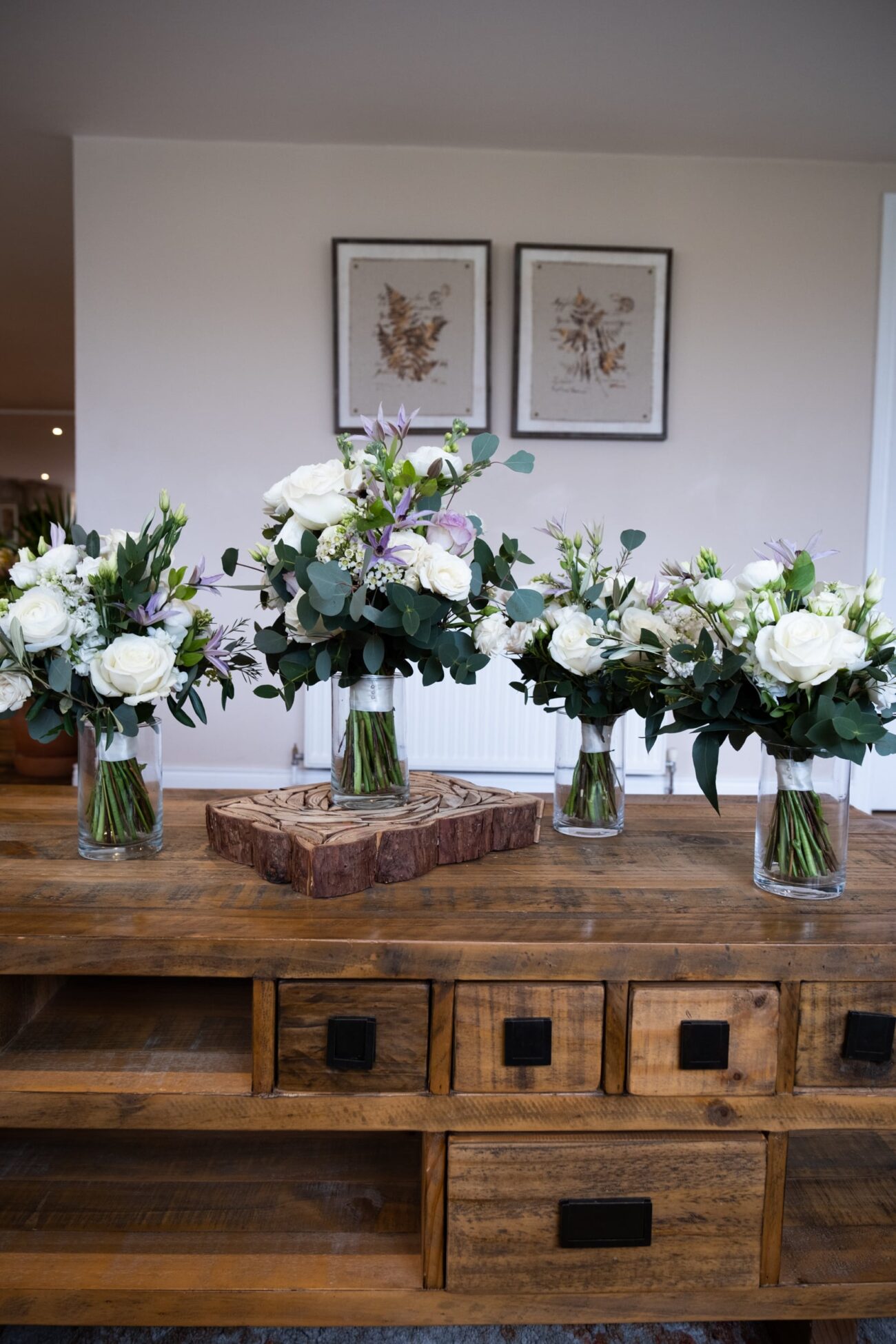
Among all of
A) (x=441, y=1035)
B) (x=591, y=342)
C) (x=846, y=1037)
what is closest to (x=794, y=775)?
(x=846, y=1037)

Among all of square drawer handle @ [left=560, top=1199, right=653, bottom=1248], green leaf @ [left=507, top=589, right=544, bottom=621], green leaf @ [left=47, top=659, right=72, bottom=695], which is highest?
green leaf @ [left=507, top=589, right=544, bottom=621]

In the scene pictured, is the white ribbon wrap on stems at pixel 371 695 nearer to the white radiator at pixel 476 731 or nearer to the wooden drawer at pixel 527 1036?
the wooden drawer at pixel 527 1036

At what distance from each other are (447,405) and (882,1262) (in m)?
2.73

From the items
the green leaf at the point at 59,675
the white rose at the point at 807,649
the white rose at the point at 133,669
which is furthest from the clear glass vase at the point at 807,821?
the green leaf at the point at 59,675

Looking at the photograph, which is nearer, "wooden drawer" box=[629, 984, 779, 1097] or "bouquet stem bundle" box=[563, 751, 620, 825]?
"wooden drawer" box=[629, 984, 779, 1097]

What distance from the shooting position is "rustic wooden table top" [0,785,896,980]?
0.95 m

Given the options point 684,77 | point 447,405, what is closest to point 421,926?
point 447,405

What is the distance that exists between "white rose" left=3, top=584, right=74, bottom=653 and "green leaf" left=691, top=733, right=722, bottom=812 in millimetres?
780

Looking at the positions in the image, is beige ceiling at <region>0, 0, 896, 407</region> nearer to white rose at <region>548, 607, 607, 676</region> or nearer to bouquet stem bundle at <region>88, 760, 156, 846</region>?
white rose at <region>548, 607, 607, 676</region>

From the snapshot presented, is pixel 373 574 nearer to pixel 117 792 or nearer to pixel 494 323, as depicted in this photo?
pixel 117 792

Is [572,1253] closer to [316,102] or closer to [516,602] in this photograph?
[516,602]

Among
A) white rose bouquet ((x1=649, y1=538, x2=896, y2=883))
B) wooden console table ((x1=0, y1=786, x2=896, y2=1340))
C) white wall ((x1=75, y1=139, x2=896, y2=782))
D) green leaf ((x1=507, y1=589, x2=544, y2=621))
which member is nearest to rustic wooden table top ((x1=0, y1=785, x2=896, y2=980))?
wooden console table ((x1=0, y1=786, x2=896, y2=1340))

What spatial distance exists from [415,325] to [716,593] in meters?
2.40

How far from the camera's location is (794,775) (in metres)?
1.09
